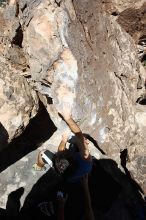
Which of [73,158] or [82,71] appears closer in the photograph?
[82,71]

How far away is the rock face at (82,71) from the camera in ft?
11.0

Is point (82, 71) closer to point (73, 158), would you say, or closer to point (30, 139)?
point (73, 158)

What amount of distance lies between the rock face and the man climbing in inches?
4.7

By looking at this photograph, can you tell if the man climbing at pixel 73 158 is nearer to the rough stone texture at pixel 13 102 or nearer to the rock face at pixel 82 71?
the rock face at pixel 82 71

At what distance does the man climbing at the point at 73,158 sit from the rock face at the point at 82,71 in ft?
0.39

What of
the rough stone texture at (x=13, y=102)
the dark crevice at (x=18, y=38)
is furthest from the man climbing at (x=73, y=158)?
the dark crevice at (x=18, y=38)

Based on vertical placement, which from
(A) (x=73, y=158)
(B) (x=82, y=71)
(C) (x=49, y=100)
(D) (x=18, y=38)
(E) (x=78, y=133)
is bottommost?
(A) (x=73, y=158)

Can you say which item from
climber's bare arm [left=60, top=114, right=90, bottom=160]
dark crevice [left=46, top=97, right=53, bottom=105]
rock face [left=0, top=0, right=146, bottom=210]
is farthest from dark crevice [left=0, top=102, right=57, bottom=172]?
climber's bare arm [left=60, top=114, right=90, bottom=160]

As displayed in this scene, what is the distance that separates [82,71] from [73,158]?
0.88m

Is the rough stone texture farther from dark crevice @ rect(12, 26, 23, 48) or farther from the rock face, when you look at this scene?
dark crevice @ rect(12, 26, 23, 48)

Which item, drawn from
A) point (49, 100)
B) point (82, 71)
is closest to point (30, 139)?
point (49, 100)

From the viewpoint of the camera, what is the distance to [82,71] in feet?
11.5

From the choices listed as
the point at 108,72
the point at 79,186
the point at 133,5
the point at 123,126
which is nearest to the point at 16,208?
the point at 79,186

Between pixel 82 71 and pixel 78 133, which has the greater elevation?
pixel 82 71
